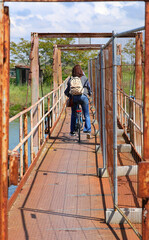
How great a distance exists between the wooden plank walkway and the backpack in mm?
1632

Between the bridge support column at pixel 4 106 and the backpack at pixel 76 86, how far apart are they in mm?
6739

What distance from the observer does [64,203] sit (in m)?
5.80

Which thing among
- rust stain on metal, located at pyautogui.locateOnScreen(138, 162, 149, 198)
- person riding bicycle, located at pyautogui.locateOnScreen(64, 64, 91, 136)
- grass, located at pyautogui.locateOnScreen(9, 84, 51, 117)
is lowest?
grass, located at pyautogui.locateOnScreen(9, 84, 51, 117)

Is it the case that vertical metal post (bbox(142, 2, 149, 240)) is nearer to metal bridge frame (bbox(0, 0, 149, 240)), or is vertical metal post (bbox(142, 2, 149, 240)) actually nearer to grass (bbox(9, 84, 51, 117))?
metal bridge frame (bbox(0, 0, 149, 240))

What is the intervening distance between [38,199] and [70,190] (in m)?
0.63

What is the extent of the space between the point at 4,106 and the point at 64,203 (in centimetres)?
300

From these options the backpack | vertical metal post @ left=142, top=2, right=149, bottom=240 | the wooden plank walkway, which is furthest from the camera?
the backpack

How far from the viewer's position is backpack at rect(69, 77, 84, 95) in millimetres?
9797

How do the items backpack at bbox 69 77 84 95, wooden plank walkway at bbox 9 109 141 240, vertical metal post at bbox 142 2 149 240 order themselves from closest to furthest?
vertical metal post at bbox 142 2 149 240, wooden plank walkway at bbox 9 109 141 240, backpack at bbox 69 77 84 95

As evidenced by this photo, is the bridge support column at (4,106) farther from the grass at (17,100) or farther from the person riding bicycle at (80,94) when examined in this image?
the grass at (17,100)

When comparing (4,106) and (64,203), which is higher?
(4,106)

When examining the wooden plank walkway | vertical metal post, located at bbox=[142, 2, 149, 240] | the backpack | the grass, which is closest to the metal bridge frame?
vertical metal post, located at bbox=[142, 2, 149, 240]

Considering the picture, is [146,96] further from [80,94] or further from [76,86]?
[80,94]

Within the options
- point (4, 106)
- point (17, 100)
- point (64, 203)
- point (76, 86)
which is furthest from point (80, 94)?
point (17, 100)
